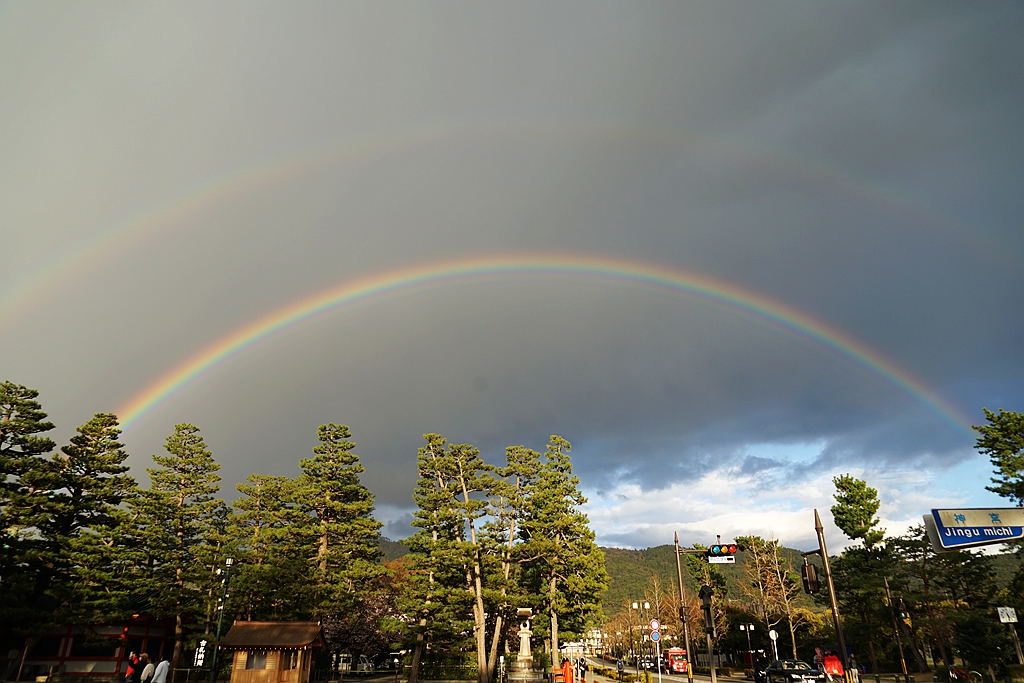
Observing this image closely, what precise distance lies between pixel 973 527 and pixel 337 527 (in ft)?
131

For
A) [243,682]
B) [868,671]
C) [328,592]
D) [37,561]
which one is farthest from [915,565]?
[37,561]

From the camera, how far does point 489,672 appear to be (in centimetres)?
4200

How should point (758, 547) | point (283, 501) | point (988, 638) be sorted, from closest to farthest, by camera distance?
point (988, 638) < point (283, 501) < point (758, 547)

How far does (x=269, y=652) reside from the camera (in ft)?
112

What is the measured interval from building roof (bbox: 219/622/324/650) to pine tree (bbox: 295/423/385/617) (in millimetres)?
7244

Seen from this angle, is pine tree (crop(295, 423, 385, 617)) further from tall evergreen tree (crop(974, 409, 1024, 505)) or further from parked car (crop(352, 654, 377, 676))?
tall evergreen tree (crop(974, 409, 1024, 505))

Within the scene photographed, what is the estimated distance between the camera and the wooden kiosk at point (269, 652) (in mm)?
33878

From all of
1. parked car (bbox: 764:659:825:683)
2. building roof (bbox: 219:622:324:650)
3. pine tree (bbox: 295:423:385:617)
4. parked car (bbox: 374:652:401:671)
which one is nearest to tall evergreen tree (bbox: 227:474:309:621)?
pine tree (bbox: 295:423:385:617)

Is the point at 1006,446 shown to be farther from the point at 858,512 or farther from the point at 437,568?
the point at 437,568

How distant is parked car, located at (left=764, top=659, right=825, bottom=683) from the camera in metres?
41.6

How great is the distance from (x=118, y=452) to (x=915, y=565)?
6592cm

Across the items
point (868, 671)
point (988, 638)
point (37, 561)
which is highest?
point (37, 561)

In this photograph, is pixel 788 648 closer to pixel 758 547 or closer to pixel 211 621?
pixel 758 547

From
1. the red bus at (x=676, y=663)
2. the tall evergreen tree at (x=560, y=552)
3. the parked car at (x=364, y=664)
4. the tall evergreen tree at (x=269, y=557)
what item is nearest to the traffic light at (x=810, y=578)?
the tall evergreen tree at (x=560, y=552)
